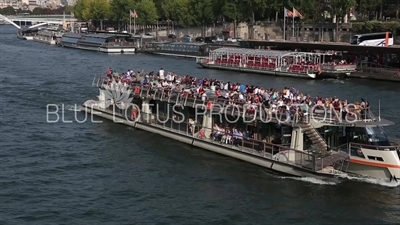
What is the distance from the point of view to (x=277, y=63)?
75.7 m

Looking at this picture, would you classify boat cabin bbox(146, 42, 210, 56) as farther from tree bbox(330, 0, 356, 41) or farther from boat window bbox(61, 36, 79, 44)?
tree bbox(330, 0, 356, 41)

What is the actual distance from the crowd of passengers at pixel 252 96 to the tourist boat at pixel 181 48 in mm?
55835

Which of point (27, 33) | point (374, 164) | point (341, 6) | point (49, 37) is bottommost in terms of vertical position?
Answer: point (374, 164)

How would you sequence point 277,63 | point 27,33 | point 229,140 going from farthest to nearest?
point 27,33
point 277,63
point 229,140

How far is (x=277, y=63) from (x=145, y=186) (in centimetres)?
4840

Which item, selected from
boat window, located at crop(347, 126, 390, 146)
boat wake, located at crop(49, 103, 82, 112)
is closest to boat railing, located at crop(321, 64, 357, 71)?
boat wake, located at crop(49, 103, 82, 112)

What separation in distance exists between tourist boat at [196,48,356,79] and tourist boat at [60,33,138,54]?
3240 cm

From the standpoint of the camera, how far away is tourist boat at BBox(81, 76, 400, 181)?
28.6 m

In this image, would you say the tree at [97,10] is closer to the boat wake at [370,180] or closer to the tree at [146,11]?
the tree at [146,11]

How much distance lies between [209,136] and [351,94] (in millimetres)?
26960

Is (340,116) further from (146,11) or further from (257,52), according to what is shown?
(146,11)

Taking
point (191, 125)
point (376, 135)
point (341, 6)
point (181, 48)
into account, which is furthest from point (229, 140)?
point (341, 6)

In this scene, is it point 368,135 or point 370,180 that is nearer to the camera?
point 370,180

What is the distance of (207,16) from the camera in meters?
131
